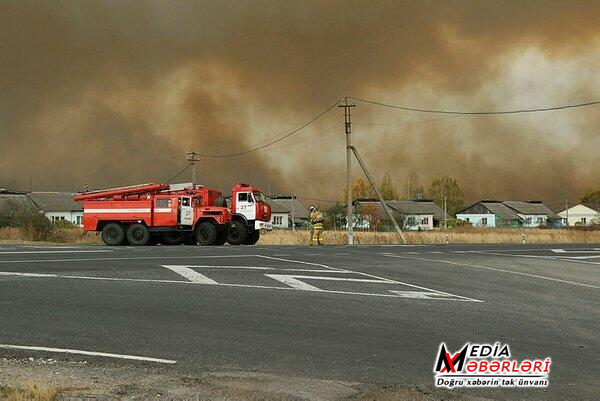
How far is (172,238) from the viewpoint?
34.0 m

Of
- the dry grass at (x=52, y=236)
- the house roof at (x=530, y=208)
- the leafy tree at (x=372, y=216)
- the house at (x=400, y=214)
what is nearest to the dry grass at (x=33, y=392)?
the dry grass at (x=52, y=236)

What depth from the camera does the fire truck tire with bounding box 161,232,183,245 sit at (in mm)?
33681

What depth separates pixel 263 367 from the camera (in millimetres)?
7250

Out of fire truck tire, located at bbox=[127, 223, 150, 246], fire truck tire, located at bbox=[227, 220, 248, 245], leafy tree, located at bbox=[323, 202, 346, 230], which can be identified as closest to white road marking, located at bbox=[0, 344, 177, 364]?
fire truck tire, located at bbox=[127, 223, 150, 246]

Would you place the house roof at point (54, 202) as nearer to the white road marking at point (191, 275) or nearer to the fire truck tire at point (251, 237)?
the fire truck tire at point (251, 237)

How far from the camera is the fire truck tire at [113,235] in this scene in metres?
33.4

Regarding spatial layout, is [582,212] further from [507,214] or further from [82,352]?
[82,352]

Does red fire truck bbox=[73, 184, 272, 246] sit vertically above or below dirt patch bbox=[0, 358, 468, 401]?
above

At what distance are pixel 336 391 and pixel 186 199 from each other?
92.0 feet

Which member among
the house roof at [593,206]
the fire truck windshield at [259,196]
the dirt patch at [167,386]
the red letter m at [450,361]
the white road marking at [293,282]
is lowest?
the dirt patch at [167,386]

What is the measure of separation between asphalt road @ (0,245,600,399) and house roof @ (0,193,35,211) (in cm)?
7507

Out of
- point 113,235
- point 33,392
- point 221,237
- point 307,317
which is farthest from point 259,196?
point 33,392

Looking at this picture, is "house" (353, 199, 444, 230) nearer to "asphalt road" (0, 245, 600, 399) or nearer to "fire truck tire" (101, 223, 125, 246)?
"fire truck tire" (101, 223, 125, 246)

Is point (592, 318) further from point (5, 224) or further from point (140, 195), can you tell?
point (5, 224)
